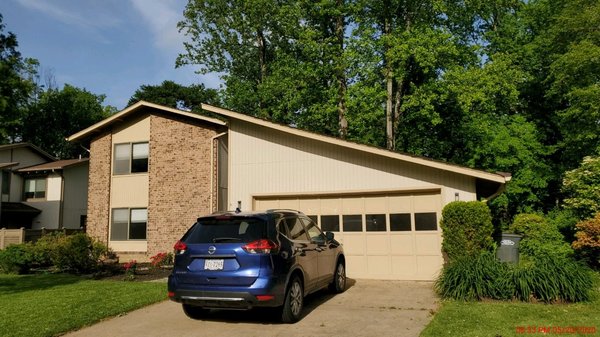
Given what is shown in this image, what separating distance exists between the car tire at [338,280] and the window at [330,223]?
10.1 feet

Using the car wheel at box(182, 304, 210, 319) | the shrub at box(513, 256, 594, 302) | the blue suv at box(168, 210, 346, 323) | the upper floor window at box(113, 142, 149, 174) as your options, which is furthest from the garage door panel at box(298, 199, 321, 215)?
the upper floor window at box(113, 142, 149, 174)

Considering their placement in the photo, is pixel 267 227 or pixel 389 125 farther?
pixel 389 125

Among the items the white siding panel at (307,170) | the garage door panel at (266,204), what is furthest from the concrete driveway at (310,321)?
the garage door panel at (266,204)

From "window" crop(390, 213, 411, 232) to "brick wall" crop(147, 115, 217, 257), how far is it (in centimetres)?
713

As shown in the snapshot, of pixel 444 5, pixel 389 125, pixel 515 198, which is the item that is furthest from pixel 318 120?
pixel 515 198

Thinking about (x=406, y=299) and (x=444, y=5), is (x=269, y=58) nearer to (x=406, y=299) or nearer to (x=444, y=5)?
(x=444, y=5)

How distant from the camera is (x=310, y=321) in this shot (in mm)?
7266

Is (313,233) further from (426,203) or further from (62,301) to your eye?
(62,301)

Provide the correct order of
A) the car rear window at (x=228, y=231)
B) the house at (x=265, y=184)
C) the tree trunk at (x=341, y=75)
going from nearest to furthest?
1. the car rear window at (x=228, y=231)
2. the house at (x=265, y=184)
3. the tree trunk at (x=341, y=75)

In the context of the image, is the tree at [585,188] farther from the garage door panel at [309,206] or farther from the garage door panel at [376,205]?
the garage door panel at [309,206]

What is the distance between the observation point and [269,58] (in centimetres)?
3288

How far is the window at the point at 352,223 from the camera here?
12.8m

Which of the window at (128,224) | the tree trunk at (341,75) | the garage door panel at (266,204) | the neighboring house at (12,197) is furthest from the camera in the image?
the neighboring house at (12,197)

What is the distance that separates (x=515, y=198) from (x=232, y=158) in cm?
1766
